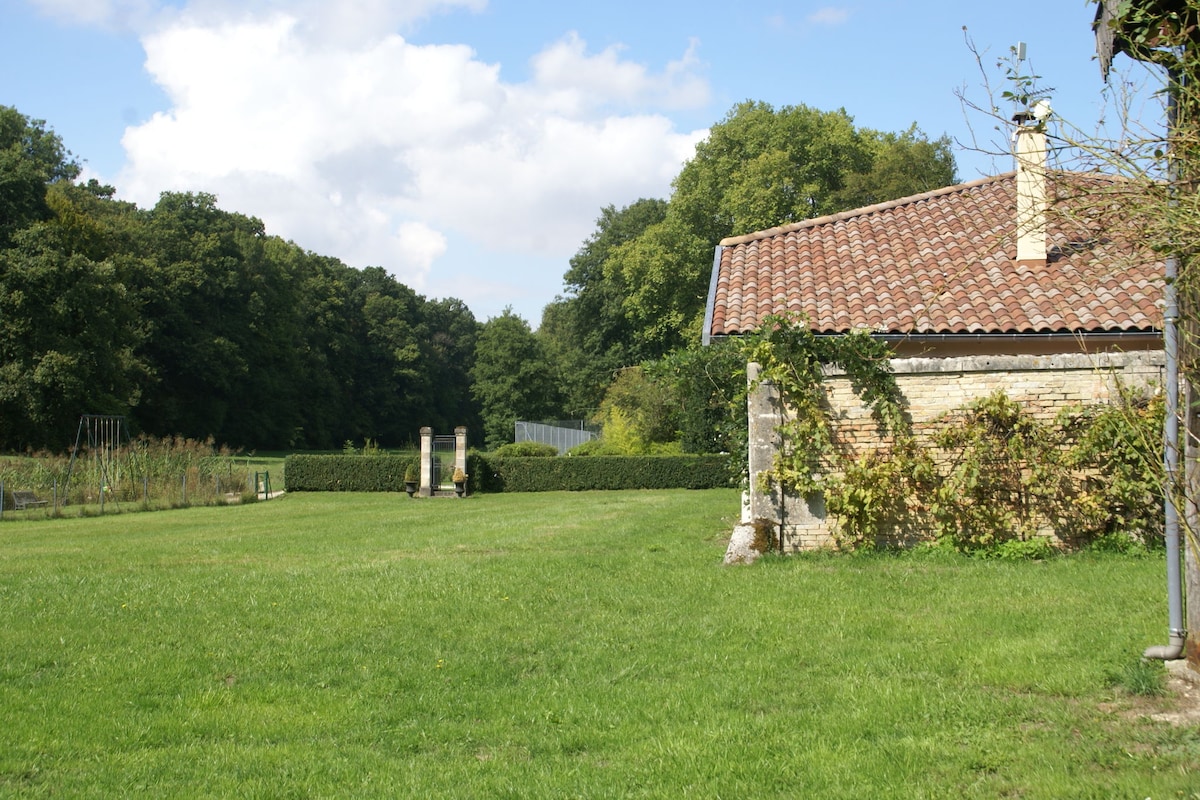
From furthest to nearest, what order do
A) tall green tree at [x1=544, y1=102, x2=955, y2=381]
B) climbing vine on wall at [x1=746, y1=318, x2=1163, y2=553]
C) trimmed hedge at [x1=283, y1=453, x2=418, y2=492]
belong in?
tall green tree at [x1=544, y1=102, x2=955, y2=381]
trimmed hedge at [x1=283, y1=453, x2=418, y2=492]
climbing vine on wall at [x1=746, y1=318, x2=1163, y2=553]

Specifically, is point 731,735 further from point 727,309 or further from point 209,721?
point 727,309

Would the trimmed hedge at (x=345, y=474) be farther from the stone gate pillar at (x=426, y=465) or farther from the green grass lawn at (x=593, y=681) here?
the green grass lawn at (x=593, y=681)

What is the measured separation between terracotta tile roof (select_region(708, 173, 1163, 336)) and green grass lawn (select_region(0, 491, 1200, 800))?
3932 millimetres

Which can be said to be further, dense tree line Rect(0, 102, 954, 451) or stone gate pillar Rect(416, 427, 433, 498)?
dense tree line Rect(0, 102, 954, 451)

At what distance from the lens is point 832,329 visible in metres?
13.0

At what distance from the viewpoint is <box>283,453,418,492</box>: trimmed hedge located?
3209 cm

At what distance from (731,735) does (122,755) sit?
3181mm

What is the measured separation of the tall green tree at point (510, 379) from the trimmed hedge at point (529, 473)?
3043 cm

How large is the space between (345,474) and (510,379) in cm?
3206

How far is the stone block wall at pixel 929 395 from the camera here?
10523 millimetres

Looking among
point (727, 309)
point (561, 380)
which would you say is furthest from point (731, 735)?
point (561, 380)

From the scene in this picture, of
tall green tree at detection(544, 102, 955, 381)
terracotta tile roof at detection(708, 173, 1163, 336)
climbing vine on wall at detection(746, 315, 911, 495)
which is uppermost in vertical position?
tall green tree at detection(544, 102, 955, 381)

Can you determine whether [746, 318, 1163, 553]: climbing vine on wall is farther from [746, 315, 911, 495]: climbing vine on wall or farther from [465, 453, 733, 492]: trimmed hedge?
[465, 453, 733, 492]: trimmed hedge

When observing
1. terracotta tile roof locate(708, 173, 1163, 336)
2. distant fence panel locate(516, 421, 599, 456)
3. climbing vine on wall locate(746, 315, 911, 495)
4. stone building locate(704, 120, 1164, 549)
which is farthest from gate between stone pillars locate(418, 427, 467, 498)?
climbing vine on wall locate(746, 315, 911, 495)
